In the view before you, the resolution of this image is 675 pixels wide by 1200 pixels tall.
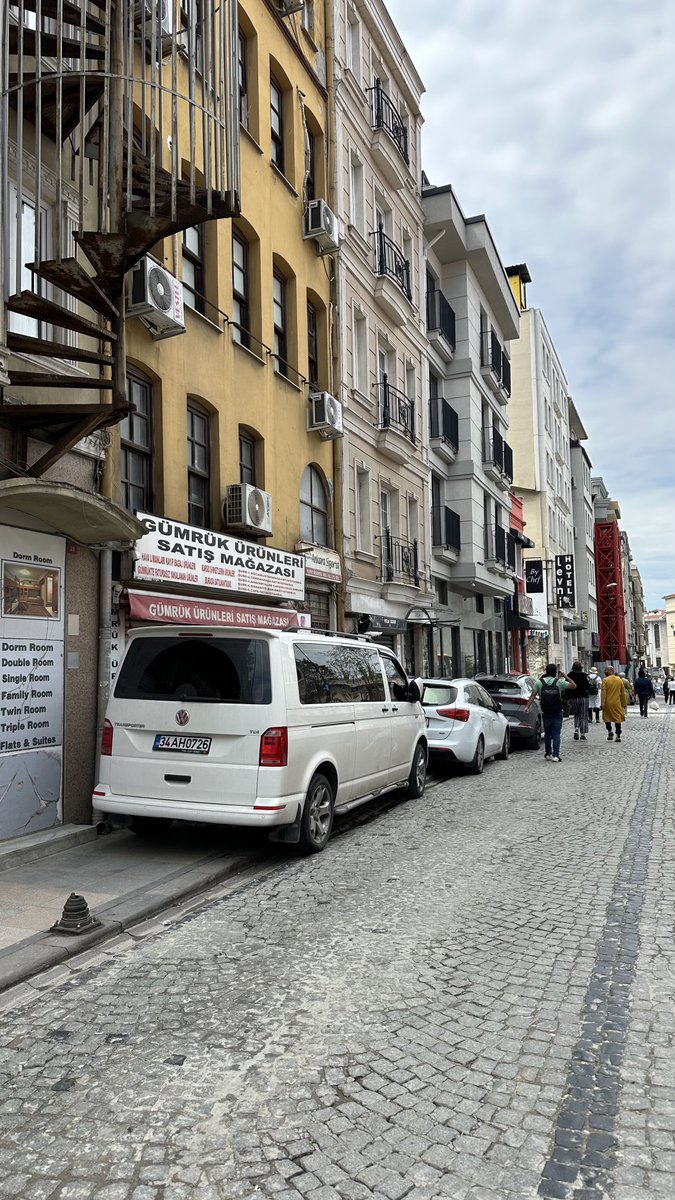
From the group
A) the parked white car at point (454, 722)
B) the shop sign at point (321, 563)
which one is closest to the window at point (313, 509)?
the shop sign at point (321, 563)

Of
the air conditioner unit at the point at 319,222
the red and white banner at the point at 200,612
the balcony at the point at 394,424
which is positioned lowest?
the red and white banner at the point at 200,612

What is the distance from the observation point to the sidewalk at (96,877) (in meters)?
5.20

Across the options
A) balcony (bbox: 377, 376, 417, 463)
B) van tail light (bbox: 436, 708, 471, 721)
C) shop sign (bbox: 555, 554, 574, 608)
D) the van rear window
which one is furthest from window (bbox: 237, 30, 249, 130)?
shop sign (bbox: 555, 554, 574, 608)

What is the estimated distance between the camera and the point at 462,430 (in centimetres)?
2684

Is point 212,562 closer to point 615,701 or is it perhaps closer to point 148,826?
point 148,826

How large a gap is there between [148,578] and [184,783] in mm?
3442

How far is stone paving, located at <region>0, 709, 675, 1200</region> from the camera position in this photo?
293 centimetres

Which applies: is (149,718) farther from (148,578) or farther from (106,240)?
(106,240)

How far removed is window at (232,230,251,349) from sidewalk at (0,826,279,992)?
8443 mm

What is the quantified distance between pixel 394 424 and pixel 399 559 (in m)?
3.23

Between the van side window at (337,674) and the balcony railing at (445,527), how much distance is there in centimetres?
1487

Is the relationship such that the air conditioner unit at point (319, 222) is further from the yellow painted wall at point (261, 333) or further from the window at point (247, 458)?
the window at point (247, 458)

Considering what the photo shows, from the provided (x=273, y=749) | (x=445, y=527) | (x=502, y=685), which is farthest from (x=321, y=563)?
(x=445, y=527)

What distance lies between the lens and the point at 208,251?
12.7 metres
